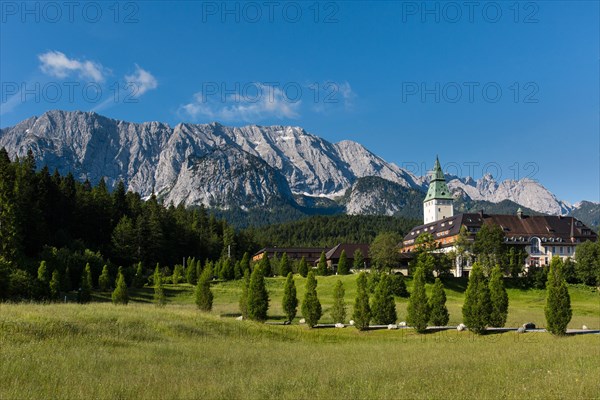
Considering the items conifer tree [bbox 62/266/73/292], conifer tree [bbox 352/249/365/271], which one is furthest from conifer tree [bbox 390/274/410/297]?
conifer tree [bbox 62/266/73/292]

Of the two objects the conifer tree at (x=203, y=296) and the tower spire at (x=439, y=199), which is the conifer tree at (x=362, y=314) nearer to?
the conifer tree at (x=203, y=296)

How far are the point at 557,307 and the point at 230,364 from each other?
26.9 m

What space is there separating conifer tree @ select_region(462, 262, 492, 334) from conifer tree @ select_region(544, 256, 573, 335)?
4363 millimetres

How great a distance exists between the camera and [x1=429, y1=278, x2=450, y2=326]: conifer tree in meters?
41.1

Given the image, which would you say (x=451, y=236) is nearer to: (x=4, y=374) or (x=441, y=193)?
(x=441, y=193)

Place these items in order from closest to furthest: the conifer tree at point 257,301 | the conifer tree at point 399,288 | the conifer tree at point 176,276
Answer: the conifer tree at point 257,301, the conifer tree at point 399,288, the conifer tree at point 176,276

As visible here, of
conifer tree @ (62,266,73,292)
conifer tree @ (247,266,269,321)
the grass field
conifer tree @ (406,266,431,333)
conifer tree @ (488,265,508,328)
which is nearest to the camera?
the grass field

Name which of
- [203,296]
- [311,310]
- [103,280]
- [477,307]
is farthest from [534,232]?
[103,280]

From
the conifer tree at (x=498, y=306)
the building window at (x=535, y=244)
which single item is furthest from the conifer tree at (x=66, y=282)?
the building window at (x=535, y=244)

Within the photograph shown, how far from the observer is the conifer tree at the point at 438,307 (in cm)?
A: 4109

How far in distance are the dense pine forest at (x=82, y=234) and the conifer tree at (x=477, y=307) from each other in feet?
129

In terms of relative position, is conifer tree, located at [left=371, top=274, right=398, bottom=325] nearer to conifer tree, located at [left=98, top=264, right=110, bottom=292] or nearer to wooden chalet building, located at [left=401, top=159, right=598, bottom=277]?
conifer tree, located at [left=98, top=264, right=110, bottom=292]

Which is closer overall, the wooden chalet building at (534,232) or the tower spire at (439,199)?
the wooden chalet building at (534,232)

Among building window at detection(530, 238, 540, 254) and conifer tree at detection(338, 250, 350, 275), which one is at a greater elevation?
building window at detection(530, 238, 540, 254)
